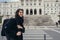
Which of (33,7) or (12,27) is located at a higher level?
(12,27)

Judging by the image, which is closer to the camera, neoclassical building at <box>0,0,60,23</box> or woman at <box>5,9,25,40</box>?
woman at <box>5,9,25,40</box>

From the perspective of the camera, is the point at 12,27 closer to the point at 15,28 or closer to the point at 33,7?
the point at 15,28

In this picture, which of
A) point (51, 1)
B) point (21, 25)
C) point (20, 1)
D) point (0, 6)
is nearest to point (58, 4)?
point (51, 1)

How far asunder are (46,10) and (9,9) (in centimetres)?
1410

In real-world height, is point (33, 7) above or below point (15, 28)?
below

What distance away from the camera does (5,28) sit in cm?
552

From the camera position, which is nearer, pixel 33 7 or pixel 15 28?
pixel 15 28

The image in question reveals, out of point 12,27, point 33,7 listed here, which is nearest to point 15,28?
point 12,27

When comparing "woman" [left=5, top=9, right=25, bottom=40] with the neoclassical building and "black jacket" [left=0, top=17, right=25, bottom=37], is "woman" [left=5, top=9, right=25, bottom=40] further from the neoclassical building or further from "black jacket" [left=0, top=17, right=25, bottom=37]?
the neoclassical building

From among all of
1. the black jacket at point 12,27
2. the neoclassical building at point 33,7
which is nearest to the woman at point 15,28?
the black jacket at point 12,27

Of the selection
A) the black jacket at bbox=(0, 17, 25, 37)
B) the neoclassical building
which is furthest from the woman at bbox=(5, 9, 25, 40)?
the neoclassical building

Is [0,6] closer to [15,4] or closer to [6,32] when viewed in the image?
[15,4]

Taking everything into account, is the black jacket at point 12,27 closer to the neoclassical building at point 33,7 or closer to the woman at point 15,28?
the woman at point 15,28

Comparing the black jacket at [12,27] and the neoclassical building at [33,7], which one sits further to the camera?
the neoclassical building at [33,7]
